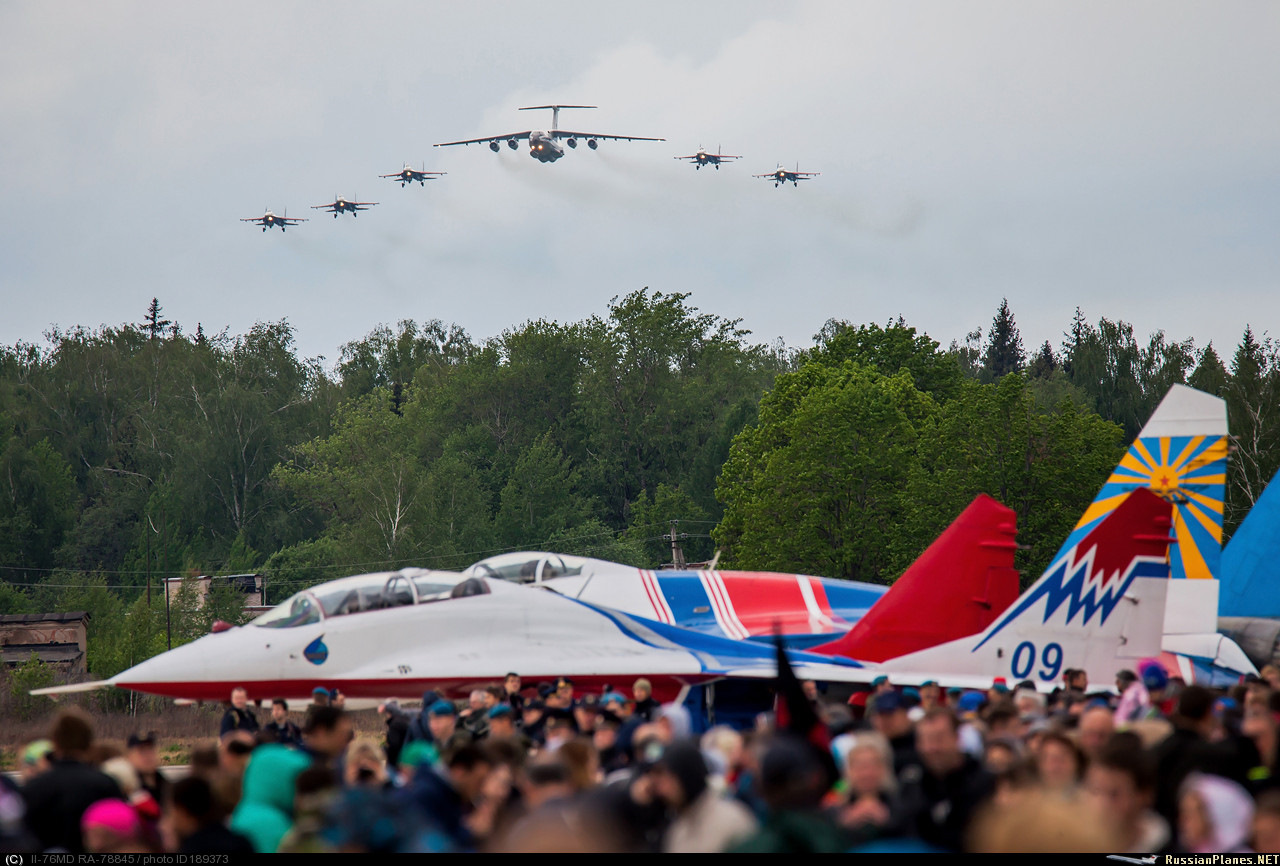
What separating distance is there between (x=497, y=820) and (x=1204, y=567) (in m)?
17.5

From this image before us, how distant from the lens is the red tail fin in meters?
18.3

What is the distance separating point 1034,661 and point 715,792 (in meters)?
11.8

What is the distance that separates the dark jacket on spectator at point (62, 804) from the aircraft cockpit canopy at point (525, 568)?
1266 cm

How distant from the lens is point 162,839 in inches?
224

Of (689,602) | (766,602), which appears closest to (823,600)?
(766,602)

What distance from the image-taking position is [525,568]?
62.9ft

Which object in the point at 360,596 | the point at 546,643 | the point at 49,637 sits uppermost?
the point at 360,596

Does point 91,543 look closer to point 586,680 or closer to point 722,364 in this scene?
point 722,364

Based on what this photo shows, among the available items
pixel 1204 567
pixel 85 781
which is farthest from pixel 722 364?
pixel 85 781

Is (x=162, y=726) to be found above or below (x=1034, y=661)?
below

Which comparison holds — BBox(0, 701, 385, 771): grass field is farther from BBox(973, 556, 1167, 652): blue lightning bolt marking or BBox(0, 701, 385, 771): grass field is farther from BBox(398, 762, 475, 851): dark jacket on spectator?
BBox(398, 762, 475, 851): dark jacket on spectator

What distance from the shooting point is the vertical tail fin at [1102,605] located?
50.9ft

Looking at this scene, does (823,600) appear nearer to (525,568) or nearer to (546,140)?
(525,568)

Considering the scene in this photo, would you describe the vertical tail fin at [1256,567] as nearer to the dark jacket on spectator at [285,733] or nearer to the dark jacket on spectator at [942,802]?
the dark jacket on spectator at [285,733]
